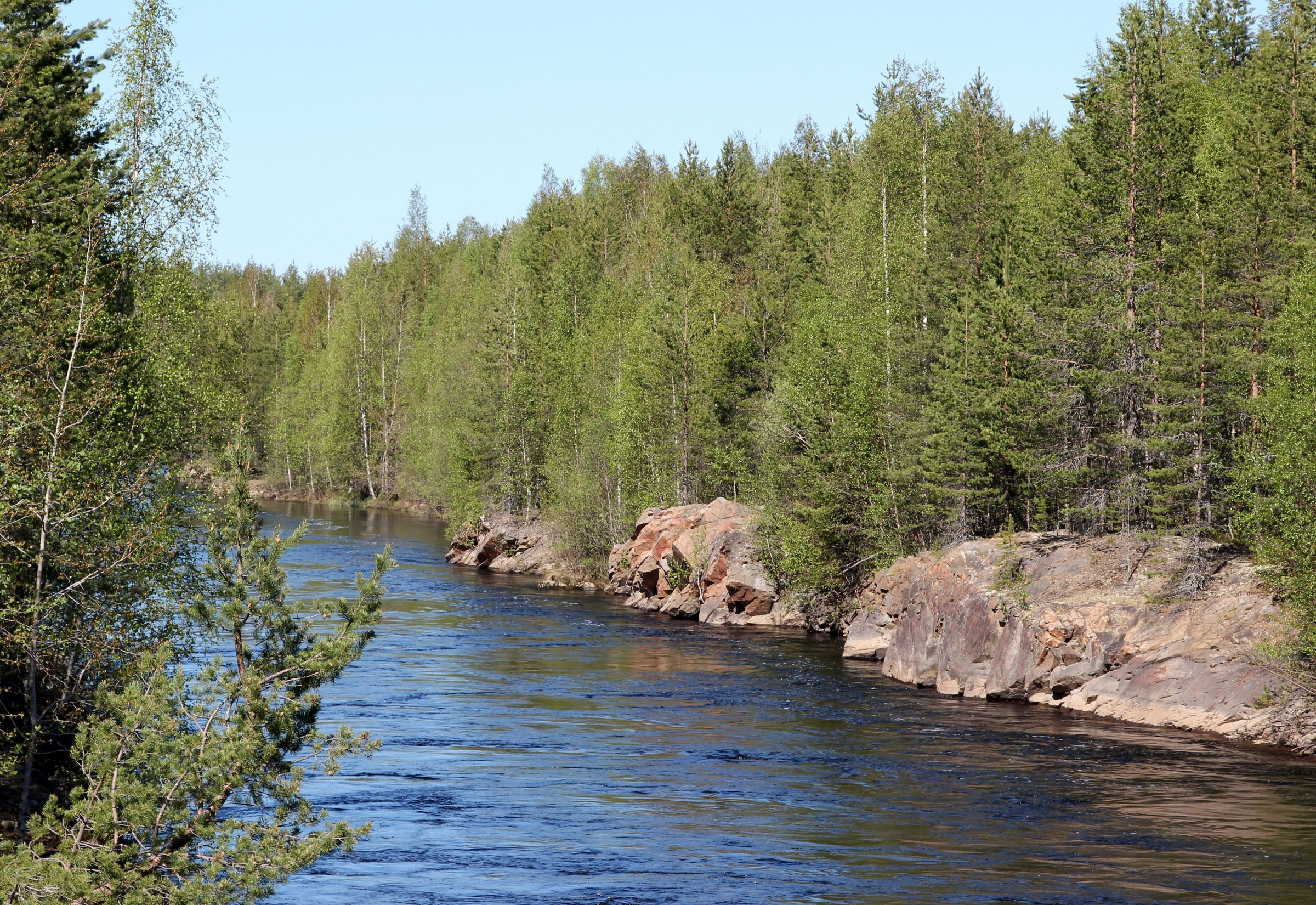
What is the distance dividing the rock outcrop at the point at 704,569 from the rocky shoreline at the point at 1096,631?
494 centimetres

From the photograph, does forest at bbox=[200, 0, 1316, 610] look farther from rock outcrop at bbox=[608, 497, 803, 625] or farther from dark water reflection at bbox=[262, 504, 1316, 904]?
dark water reflection at bbox=[262, 504, 1316, 904]

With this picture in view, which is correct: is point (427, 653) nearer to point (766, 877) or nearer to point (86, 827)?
point (766, 877)

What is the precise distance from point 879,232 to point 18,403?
53066mm

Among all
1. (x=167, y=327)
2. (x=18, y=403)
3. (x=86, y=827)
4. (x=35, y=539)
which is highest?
(x=167, y=327)

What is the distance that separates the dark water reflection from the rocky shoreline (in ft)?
3.96

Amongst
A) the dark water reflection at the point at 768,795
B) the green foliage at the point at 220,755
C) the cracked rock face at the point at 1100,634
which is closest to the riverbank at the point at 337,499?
the dark water reflection at the point at 768,795

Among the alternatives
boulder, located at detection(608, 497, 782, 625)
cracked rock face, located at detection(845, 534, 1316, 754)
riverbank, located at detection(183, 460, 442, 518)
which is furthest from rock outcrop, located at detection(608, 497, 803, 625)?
riverbank, located at detection(183, 460, 442, 518)

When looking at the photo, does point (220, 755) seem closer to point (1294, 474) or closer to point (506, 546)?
point (1294, 474)

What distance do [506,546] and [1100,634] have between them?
1739 inches

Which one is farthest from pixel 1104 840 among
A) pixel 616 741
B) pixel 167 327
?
pixel 167 327

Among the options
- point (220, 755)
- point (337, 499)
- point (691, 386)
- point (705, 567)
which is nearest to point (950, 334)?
point (705, 567)

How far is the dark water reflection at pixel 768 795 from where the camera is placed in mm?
19719

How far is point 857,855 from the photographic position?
2122 centimetres

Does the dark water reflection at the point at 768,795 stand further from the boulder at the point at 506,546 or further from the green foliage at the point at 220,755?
the boulder at the point at 506,546
